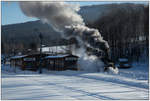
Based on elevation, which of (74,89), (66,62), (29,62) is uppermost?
(29,62)

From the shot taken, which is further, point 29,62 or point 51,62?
point 29,62

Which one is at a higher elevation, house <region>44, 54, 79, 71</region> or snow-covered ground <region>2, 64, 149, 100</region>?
house <region>44, 54, 79, 71</region>

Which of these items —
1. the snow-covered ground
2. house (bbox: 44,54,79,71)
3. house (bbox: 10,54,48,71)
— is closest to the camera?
the snow-covered ground

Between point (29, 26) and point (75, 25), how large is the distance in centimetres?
9286

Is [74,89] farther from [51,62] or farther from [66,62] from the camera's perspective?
[51,62]

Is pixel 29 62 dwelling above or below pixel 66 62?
above

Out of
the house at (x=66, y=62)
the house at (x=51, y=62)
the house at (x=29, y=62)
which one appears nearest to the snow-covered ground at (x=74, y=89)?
the house at (x=66, y=62)

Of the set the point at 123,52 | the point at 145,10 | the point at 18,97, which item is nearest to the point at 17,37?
the point at 123,52

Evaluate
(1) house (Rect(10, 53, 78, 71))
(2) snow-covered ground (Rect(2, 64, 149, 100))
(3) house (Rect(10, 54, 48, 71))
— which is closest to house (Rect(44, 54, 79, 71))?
(1) house (Rect(10, 53, 78, 71))

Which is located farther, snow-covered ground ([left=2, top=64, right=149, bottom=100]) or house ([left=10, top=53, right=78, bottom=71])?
house ([left=10, top=53, right=78, bottom=71])

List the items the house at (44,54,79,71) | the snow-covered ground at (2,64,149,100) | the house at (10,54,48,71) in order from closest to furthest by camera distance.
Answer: the snow-covered ground at (2,64,149,100) → the house at (44,54,79,71) → the house at (10,54,48,71)

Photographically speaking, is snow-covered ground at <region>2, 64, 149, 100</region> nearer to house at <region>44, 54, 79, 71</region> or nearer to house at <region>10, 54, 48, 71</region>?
house at <region>44, 54, 79, 71</region>

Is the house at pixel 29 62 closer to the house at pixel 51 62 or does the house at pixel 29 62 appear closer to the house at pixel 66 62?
the house at pixel 51 62

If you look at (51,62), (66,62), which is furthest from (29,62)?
(66,62)
